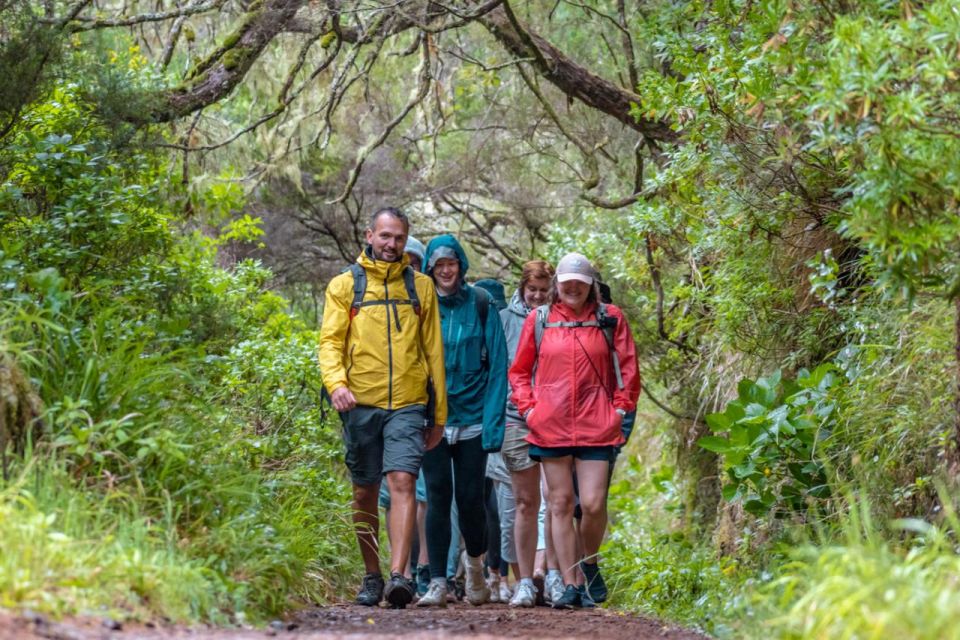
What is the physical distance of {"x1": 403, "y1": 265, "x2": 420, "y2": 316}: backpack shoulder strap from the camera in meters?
7.23

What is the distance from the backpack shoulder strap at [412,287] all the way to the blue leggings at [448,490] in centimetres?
100

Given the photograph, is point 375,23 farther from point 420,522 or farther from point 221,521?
point 221,521

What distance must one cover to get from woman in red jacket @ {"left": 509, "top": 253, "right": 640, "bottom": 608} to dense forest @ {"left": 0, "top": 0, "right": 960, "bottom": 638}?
2.05 feet

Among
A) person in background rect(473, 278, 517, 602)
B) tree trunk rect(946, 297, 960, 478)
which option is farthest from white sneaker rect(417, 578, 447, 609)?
tree trunk rect(946, 297, 960, 478)

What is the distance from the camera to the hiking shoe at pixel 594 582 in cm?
837

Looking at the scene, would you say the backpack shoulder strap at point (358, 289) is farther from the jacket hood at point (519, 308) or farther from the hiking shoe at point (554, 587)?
the hiking shoe at point (554, 587)

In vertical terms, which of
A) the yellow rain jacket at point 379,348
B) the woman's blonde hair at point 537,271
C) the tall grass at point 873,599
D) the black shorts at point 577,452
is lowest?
the tall grass at point 873,599

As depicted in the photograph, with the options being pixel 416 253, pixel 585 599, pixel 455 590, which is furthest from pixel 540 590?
pixel 416 253

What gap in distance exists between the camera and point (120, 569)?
15.5 feet

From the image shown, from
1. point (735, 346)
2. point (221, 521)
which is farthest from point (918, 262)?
point (735, 346)

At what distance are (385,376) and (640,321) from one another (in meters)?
6.86

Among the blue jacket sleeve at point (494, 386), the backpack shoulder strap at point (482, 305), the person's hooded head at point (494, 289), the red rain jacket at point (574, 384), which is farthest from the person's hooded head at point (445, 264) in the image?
the red rain jacket at point (574, 384)

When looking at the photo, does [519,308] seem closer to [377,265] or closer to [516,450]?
[516,450]

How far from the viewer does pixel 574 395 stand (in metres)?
7.62
